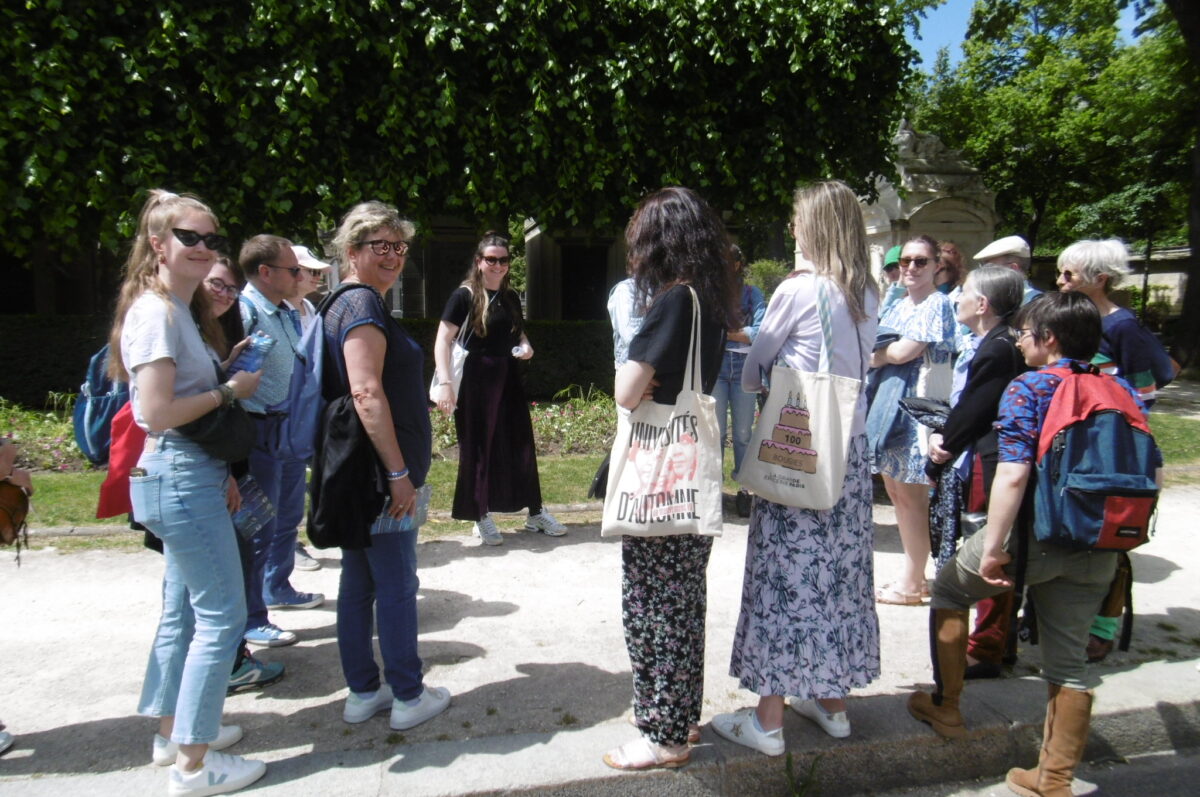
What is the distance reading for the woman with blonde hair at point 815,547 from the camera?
9.23 feet

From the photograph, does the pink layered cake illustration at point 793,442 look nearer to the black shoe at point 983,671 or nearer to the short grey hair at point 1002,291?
the short grey hair at point 1002,291

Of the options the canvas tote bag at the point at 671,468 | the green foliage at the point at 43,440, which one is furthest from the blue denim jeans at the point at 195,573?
the green foliage at the point at 43,440

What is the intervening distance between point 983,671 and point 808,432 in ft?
5.49

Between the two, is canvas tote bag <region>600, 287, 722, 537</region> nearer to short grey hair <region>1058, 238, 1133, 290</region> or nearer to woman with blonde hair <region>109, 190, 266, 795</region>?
woman with blonde hair <region>109, 190, 266, 795</region>

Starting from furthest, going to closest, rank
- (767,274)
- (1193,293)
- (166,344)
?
(767,274) < (1193,293) < (166,344)

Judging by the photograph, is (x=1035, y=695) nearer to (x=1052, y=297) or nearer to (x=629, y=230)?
(x=1052, y=297)

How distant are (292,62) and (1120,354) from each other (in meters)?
8.77

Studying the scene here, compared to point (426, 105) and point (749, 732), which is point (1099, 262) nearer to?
point (749, 732)

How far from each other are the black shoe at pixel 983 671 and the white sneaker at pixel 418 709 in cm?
225

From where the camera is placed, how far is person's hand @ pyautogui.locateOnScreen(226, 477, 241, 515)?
291cm

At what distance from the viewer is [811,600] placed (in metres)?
2.82

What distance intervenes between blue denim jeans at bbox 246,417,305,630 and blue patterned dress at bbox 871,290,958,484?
2943mm

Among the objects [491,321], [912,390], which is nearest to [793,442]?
[912,390]

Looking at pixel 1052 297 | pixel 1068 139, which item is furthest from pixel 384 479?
pixel 1068 139
